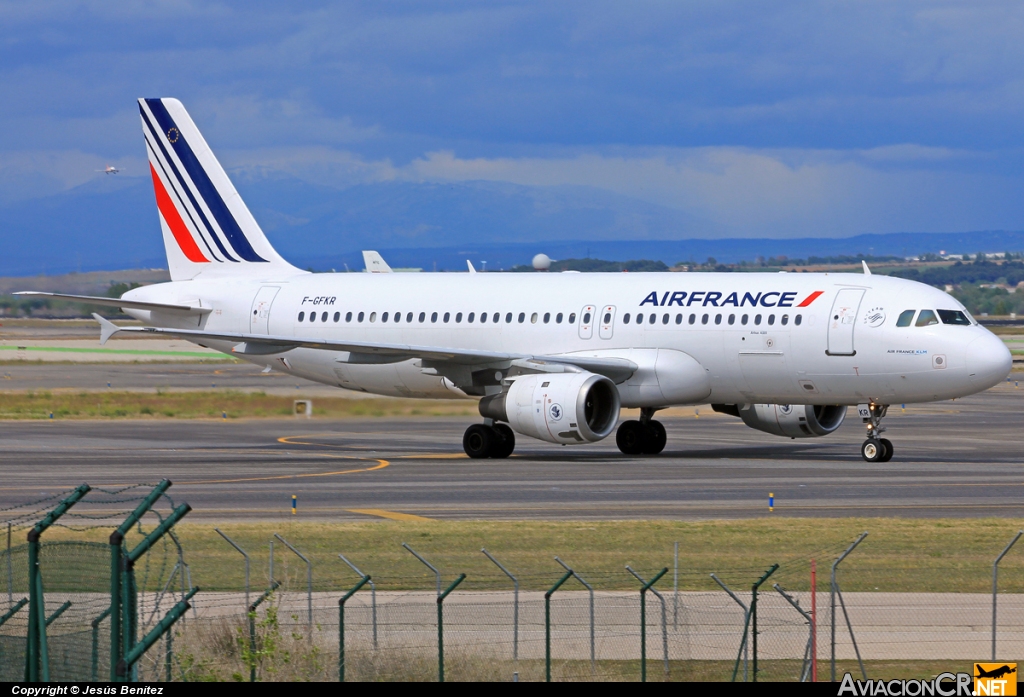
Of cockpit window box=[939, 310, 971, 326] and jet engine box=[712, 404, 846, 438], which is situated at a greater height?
cockpit window box=[939, 310, 971, 326]

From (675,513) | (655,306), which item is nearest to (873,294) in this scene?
(655,306)

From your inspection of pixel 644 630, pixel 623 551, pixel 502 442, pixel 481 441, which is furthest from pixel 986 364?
pixel 644 630

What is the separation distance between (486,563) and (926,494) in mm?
12955

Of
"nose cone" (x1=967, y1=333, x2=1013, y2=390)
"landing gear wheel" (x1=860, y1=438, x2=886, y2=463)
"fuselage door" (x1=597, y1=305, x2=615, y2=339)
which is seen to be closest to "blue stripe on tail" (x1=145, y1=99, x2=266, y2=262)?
"fuselage door" (x1=597, y1=305, x2=615, y2=339)

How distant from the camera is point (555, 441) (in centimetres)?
3709

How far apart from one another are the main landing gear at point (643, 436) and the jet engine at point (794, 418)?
1.75 meters

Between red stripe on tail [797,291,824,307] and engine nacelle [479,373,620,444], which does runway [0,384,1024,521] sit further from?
red stripe on tail [797,291,824,307]

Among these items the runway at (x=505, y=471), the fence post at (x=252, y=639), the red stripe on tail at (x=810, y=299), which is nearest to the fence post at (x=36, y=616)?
the fence post at (x=252, y=639)

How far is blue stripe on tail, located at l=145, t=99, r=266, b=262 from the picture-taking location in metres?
48.4

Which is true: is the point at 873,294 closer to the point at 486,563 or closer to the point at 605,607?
the point at 486,563

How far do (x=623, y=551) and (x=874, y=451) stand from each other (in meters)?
16.9

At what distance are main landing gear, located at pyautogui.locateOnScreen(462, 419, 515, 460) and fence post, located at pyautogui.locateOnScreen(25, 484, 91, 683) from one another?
28.2m

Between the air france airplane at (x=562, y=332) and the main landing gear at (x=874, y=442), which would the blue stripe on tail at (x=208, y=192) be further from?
the main landing gear at (x=874, y=442)

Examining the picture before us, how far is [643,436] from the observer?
41250 millimetres
